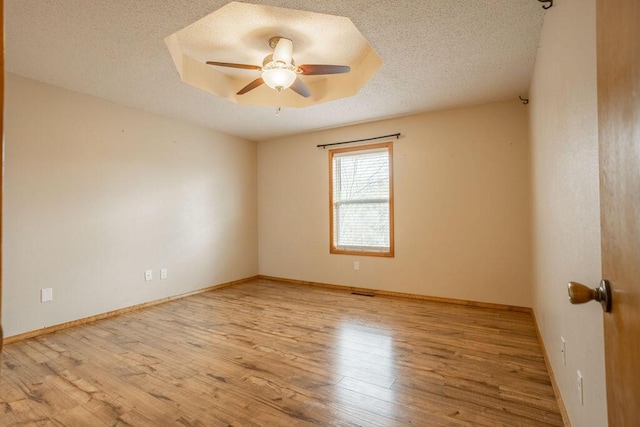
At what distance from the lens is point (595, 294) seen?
0.73m

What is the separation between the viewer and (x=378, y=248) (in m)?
4.39

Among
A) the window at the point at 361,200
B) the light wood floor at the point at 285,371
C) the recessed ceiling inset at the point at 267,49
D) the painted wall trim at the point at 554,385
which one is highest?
the recessed ceiling inset at the point at 267,49

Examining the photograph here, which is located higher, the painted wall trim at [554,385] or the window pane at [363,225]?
the window pane at [363,225]

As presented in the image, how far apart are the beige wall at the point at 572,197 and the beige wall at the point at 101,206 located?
4043mm

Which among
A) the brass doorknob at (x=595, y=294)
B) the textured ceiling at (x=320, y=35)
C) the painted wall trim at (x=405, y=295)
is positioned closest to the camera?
the brass doorknob at (x=595, y=294)

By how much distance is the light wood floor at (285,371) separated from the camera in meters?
1.74

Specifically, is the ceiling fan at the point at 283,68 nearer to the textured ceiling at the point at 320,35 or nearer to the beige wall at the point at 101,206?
the textured ceiling at the point at 320,35

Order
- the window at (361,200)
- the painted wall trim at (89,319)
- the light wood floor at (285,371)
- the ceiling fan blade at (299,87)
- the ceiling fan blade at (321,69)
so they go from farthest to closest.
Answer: the window at (361,200)
the ceiling fan blade at (299,87)
the painted wall trim at (89,319)
the ceiling fan blade at (321,69)
the light wood floor at (285,371)

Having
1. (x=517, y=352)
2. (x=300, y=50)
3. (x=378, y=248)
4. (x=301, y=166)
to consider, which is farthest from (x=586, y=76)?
(x=301, y=166)

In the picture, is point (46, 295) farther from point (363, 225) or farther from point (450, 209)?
point (450, 209)

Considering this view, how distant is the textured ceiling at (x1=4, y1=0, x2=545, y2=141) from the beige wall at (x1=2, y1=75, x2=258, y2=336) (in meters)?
0.35

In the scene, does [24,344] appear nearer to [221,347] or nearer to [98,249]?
[98,249]

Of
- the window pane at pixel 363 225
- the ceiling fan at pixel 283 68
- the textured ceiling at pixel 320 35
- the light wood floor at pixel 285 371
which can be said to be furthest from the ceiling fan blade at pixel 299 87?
the light wood floor at pixel 285 371

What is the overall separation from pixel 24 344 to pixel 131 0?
9.65 ft
